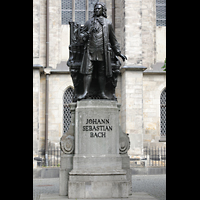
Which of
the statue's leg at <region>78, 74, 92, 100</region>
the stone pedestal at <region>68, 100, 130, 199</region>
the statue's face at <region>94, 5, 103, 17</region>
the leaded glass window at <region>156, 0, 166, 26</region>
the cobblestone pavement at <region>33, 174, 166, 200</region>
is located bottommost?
the cobblestone pavement at <region>33, 174, 166, 200</region>

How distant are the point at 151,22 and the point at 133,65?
143 inches

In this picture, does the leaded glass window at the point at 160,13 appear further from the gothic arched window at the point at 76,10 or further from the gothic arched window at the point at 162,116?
the gothic arched window at the point at 162,116

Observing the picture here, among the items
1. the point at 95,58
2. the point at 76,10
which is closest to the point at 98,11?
the point at 95,58

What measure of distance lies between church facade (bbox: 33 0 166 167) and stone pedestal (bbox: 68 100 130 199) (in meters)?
11.2

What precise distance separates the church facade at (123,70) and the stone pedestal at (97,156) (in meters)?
11.2

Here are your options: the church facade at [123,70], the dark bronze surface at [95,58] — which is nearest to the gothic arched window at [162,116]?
the church facade at [123,70]

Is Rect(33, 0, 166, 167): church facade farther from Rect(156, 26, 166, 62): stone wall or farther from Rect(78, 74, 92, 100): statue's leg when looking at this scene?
Rect(78, 74, 92, 100): statue's leg

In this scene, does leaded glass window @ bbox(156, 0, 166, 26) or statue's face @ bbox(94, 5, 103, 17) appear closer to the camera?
statue's face @ bbox(94, 5, 103, 17)

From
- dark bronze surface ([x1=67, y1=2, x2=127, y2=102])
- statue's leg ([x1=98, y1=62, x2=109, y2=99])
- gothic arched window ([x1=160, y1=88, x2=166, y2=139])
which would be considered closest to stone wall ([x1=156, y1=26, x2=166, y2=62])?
gothic arched window ([x1=160, y1=88, x2=166, y2=139])

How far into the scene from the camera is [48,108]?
2097 centimetres

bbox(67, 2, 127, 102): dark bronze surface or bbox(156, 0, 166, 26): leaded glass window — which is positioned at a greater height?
bbox(156, 0, 166, 26): leaded glass window

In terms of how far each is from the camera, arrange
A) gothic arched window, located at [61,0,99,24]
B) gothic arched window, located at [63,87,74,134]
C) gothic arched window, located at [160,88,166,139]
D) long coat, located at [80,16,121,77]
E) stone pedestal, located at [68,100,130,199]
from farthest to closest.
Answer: gothic arched window, located at [61,0,99,24] < gothic arched window, located at [160,88,166,139] < gothic arched window, located at [63,87,74,134] < long coat, located at [80,16,121,77] < stone pedestal, located at [68,100,130,199]

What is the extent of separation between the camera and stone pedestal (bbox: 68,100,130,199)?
759cm
